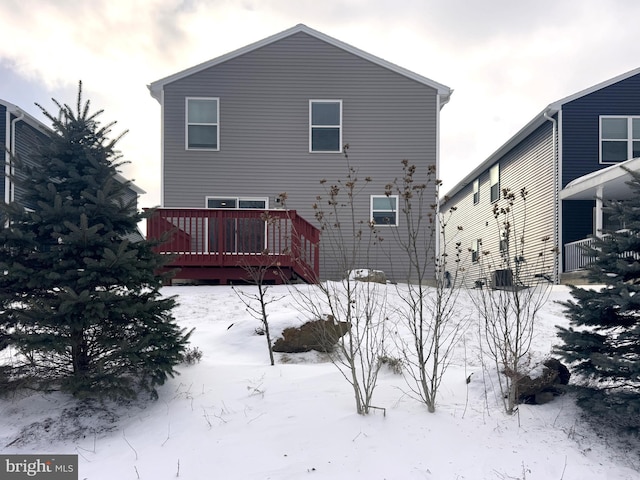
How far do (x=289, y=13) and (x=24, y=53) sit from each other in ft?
23.4

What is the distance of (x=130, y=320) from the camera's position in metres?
4.92

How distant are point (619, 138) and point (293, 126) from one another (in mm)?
9657

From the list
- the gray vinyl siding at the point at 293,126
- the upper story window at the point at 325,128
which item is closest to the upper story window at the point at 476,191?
the gray vinyl siding at the point at 293,126

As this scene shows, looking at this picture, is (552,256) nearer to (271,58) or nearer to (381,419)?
(271,58)

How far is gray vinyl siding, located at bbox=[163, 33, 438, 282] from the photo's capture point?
13938mm

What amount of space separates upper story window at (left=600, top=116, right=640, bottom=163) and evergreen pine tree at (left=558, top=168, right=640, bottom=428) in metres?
11.4

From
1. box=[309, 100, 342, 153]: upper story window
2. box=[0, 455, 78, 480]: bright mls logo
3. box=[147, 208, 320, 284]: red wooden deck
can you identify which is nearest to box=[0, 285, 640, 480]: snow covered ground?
box=[0, 455, 78, 480]: bright mls logo

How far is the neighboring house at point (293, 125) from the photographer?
45.7 feet

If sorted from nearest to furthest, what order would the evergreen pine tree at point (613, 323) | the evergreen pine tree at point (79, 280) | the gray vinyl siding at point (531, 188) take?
1. the evergreen pine tree at point (613, 323)
2. the evergreen pine tree at point (79, 280)
3. the gray vinyl siding at point (531, 188)

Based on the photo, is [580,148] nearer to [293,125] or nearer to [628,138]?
[628,138]

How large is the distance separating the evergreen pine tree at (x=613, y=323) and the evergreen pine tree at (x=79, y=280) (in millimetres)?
3918

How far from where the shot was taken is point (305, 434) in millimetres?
4277

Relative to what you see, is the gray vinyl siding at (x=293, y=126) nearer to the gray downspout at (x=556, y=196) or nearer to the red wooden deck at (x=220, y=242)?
the red wooden deck at (x=220, y=242)

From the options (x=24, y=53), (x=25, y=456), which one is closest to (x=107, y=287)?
(x=25, y=456)
